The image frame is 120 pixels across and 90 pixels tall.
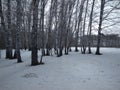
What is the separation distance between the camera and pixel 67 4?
21469 mm

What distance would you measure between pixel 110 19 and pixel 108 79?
14.1 meters

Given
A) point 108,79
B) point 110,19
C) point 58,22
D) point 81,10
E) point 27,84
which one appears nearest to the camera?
point 27,84

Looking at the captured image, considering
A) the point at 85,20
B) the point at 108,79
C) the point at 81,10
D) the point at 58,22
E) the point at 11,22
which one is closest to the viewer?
the point at 108,79

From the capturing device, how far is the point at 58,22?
2231 cm

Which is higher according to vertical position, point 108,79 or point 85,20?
point 85,20

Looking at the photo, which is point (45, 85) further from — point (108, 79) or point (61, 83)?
point (108, 79)

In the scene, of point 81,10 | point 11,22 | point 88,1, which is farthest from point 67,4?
point 11,22

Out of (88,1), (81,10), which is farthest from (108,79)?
(88,1)

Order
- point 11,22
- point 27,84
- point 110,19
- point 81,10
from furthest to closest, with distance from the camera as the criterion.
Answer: point 81,10 → point 110,19 → point 11,22 → point 27,84

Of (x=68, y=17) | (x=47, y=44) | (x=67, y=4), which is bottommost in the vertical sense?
(x=47, y=44)

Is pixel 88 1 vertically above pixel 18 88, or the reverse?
pixel 88 1

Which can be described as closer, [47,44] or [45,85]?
[45,85]

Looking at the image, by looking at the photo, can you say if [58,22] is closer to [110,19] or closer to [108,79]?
[110,19]

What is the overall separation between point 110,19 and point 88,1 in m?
6.64
